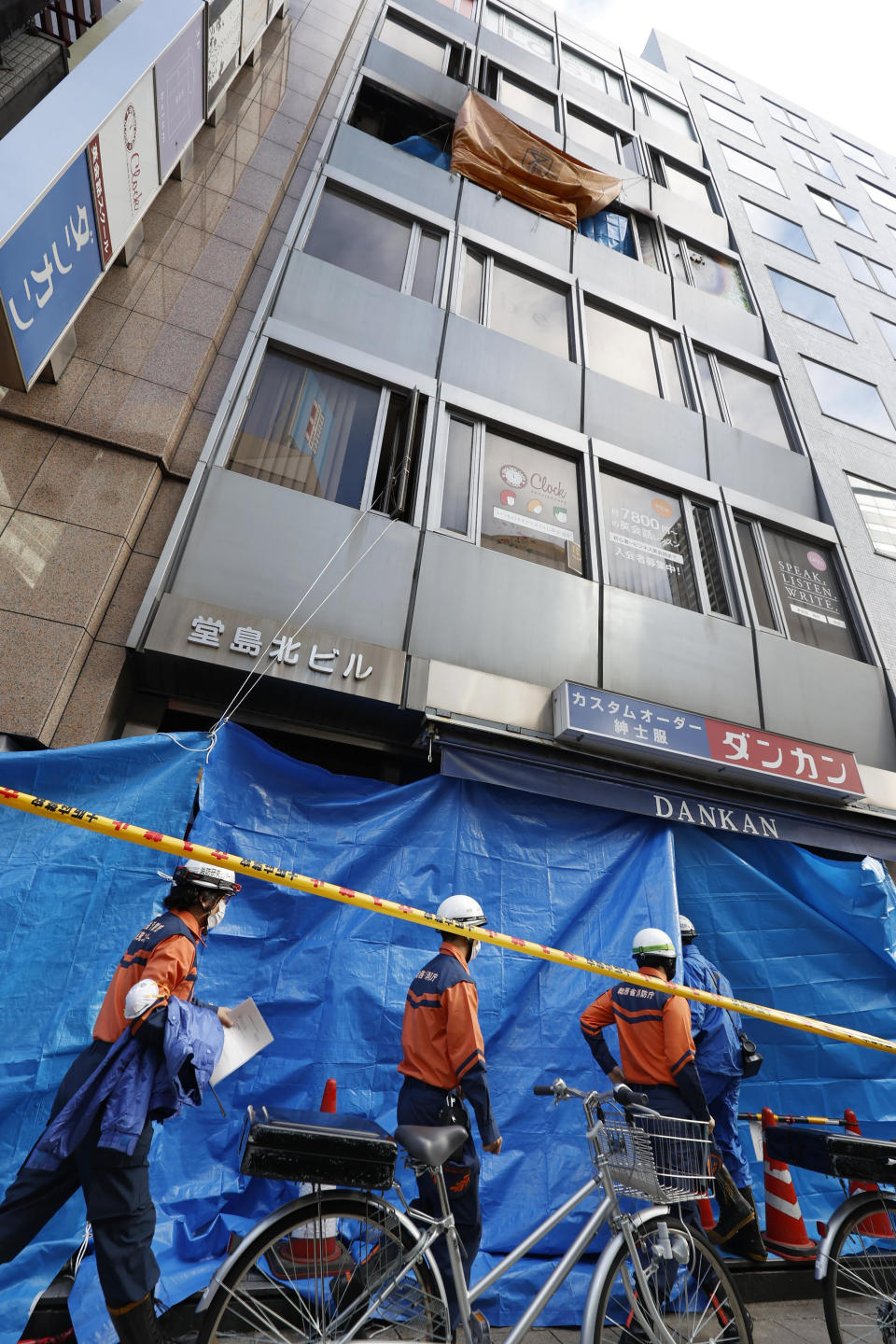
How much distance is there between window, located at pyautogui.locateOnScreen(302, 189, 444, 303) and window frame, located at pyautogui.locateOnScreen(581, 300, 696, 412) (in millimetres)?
2401

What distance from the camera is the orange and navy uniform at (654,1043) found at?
4.01 metres

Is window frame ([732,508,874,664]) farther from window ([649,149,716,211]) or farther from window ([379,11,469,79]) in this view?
window ([379,11,469,79])

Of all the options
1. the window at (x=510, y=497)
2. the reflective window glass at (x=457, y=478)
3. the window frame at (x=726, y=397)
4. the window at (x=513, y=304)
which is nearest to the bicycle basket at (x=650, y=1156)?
the window at (x=510, y=497)

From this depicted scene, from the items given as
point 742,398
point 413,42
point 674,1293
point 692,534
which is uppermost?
point 413,42

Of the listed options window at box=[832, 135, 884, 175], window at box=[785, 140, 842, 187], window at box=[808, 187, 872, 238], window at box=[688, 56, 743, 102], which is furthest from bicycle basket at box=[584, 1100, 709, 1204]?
window at box=[832, 135, 884, 175]

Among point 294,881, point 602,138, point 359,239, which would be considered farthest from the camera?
point 602,138

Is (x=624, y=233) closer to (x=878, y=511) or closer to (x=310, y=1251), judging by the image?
(x=878, y=511)

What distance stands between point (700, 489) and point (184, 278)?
6.78m

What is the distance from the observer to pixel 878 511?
35.5 ft

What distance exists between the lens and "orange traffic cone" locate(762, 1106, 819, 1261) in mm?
4570

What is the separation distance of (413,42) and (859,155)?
1659cm

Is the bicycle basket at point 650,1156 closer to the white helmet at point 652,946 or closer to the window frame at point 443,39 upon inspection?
the white helmet at point 652,946

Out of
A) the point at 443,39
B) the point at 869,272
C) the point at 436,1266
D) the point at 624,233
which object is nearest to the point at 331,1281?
the point at 436,1266

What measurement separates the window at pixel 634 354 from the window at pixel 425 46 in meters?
5.75
